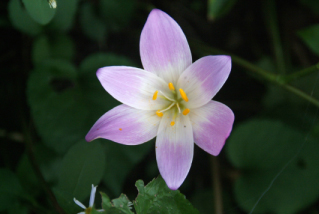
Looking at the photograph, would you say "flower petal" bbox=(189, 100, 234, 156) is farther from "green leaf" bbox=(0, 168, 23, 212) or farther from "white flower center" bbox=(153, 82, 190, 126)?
"green leaf" bbox=(0, 168, 23, 212)

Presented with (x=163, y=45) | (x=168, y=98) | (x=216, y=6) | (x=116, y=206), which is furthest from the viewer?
(x=216, y=6)

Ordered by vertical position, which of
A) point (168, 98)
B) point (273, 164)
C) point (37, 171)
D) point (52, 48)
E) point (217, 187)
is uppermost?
point (52, 48)

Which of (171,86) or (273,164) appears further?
(273,164)

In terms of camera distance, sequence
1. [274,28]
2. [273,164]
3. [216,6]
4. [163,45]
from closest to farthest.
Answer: [163,45] → [216,6] → [273,164] → [274,28]

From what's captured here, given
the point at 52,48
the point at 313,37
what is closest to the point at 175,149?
the point at 313,37

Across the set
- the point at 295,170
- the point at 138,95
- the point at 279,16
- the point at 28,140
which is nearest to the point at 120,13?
the point at 138,95

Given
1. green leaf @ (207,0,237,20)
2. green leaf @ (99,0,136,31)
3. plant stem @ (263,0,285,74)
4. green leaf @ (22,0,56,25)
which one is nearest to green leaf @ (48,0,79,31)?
green leaf @ (99,0,136,31)

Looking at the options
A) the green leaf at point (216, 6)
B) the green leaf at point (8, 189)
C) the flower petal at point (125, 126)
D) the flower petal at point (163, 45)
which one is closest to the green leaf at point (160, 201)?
the flower petal at point (125, 126)

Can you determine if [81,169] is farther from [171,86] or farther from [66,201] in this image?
[171,86]
